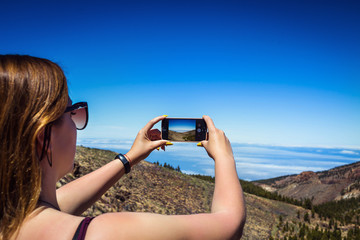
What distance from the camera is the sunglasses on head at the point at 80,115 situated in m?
1.60

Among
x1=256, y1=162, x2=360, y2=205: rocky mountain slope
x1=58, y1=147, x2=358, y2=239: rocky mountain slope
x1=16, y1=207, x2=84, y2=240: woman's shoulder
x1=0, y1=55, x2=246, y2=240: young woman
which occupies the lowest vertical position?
x1=256, y1=162, x2=360, y2=205: rocky mountain slope

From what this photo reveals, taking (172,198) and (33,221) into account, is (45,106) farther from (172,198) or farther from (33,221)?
(172,198)

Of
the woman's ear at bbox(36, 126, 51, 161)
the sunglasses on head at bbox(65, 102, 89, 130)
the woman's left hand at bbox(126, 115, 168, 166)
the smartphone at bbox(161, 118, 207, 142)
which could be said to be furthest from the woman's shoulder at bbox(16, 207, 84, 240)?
the smartphone at bbox(161, 118, 207, 142)

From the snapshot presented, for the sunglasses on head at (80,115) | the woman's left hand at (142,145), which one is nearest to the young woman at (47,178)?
the sunglasses on head at (80,115)

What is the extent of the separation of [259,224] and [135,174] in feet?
23.1

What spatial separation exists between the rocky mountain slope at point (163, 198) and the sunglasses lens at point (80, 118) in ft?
17.6

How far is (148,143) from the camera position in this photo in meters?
2.07

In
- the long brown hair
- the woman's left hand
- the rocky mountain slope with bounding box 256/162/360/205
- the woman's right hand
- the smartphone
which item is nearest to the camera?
the long brown hair

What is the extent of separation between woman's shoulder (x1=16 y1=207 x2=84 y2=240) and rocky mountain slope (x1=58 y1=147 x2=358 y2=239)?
577 cm

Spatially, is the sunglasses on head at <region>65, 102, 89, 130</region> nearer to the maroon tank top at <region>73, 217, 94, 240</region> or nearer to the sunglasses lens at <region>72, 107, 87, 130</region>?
the sunglasses lens at <region>72, 107, 87, 130</region>

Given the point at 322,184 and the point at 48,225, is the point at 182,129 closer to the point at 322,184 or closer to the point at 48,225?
→ the point at 48,225

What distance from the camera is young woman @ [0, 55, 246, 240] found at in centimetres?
109

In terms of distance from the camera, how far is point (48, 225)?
3.74ft

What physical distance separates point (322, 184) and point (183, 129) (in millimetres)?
69444
